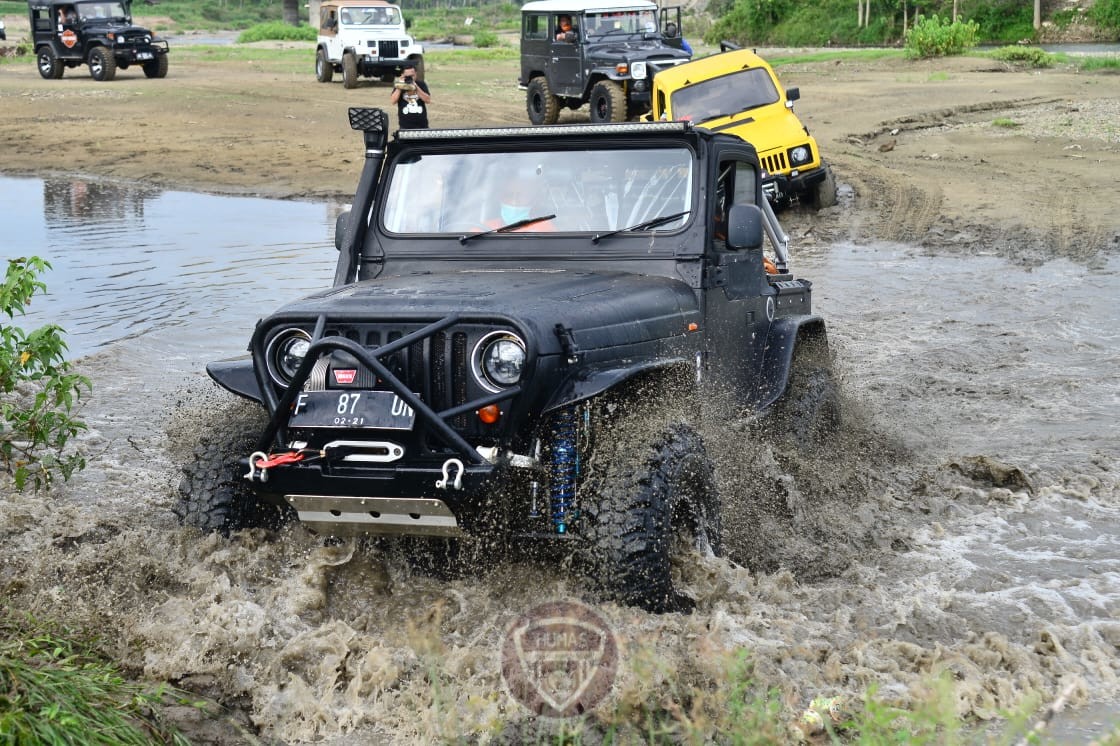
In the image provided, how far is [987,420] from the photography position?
8539 mm

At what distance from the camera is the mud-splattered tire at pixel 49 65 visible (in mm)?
30375

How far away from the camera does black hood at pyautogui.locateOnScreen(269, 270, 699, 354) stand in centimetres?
471

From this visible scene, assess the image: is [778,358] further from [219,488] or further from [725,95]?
[725,95]

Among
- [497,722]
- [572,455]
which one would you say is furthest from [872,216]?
[497,722]

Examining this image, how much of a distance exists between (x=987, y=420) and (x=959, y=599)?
3.25 m

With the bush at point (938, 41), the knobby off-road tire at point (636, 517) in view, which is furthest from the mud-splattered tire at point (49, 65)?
the knobby off-road tire at point (636, 517)

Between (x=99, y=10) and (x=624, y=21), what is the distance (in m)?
14.6

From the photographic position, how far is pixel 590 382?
15.5ft

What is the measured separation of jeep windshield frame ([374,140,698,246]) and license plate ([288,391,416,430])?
143 centimetres

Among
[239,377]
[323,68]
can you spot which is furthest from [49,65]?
[239,377]

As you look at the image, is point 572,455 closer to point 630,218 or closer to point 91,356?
point 630,218

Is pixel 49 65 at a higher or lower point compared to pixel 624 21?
lower

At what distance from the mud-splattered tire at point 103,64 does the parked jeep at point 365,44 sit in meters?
4.36

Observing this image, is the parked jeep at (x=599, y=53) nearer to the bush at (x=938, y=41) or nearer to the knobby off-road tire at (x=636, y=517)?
the bush at (x=938, y=41)
